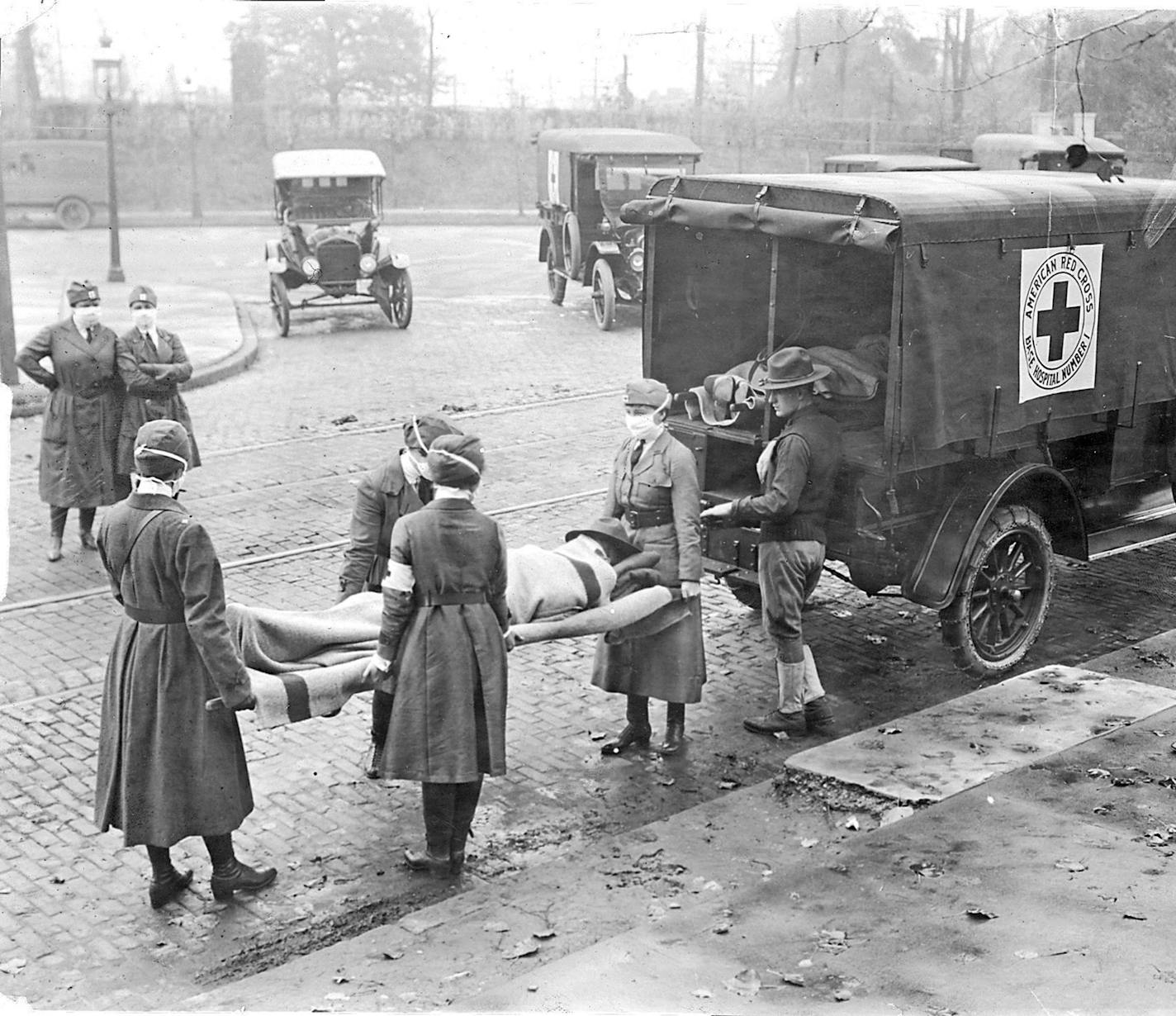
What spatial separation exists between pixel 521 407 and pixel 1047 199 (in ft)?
28.2

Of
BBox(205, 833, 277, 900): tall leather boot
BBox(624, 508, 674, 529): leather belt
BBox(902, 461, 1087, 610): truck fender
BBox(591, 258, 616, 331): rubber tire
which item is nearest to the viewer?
BBox(205, 833, 277, 900): tall leather boot

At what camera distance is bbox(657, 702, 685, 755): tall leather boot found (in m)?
7.08

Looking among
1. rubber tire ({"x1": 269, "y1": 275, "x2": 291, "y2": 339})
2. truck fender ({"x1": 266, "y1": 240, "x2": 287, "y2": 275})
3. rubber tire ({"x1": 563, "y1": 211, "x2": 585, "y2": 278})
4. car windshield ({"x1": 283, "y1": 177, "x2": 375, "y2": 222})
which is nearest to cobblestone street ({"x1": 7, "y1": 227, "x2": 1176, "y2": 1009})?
rubber tire ({"x1": 269, "y1": 275, "x2": 291, "y2": 339})

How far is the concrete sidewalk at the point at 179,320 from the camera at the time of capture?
17.2 meters

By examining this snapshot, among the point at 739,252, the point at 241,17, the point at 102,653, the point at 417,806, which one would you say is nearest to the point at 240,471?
the point at 102,653

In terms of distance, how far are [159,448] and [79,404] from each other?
5012 mm

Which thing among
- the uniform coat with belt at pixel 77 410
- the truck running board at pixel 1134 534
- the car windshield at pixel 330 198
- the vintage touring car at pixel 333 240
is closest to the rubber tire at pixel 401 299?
the vintage touring car at pixel 333 240

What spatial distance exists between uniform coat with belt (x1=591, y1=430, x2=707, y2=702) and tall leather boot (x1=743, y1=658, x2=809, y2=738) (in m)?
0.57

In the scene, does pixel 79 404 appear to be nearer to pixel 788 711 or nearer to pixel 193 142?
pixel 788 711

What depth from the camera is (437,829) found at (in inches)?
228

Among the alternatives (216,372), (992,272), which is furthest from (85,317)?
(216,372)

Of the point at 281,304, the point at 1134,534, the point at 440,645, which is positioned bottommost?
the point at 1134,534

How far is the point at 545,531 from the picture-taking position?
35.6 feet

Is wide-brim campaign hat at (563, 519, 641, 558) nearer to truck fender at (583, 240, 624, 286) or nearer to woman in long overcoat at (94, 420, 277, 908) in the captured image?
woman in long overcoat at (94, 420, 277, 908)
